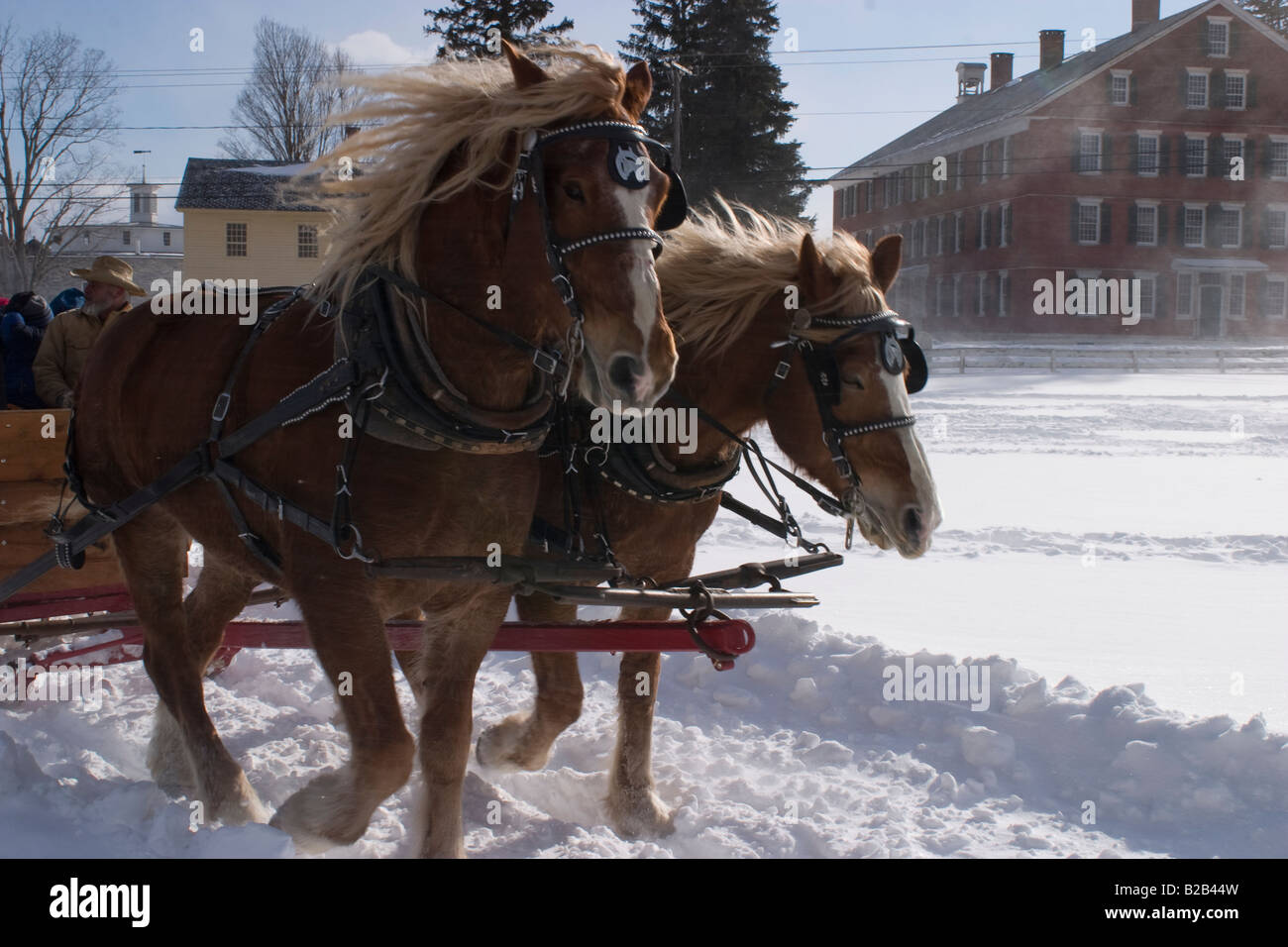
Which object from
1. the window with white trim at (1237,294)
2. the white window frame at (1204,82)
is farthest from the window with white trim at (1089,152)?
the window with white trim at (1237,294)

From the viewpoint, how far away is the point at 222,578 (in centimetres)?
443

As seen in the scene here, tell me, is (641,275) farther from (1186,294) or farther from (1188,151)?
(1188,151)

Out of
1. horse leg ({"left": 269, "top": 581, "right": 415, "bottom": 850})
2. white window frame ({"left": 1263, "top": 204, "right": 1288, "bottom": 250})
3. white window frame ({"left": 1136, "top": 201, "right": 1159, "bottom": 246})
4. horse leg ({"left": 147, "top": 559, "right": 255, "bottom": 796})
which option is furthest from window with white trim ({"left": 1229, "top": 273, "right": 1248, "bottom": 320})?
horse leg ({"left": 269, "top": 581, "right": 415, "bottom": 850})

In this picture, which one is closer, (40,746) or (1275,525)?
(40,746)

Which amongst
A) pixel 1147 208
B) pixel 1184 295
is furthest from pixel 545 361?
pixel 1184 295

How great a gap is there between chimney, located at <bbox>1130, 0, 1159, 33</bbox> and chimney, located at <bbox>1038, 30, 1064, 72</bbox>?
9.17 ft

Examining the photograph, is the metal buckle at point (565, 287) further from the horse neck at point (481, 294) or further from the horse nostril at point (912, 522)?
the horse nostril at point (912, 522)

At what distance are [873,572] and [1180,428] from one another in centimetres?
1065

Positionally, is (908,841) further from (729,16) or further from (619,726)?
(729,16)

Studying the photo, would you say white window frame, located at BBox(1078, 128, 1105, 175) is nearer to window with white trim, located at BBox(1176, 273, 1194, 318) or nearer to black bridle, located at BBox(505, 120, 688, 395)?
window with white trim, located at BBox(1176, 273, 1194, 318)

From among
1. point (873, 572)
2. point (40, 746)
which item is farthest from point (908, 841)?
point (873, 572)

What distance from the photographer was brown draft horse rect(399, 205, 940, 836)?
152 inches

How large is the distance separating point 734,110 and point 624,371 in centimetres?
2931

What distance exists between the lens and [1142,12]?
4472 centimetres
